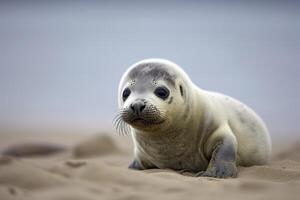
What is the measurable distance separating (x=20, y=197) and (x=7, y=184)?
1.05 feet

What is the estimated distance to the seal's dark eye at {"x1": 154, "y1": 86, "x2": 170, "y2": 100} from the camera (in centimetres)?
554

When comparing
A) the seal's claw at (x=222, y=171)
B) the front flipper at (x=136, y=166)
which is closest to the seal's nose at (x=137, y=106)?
the seal's claw at (x=222, y=171)

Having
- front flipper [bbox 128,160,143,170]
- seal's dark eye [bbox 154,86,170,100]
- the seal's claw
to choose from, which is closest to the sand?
the seal's claw

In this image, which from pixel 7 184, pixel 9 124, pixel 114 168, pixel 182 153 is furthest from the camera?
pixel 9 124

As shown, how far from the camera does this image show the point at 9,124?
60.0ft

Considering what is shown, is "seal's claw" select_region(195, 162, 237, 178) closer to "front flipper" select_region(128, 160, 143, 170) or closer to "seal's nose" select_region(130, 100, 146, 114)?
"seal's nose" select_region(130, 100, 146, 114)

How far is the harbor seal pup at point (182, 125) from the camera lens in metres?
5.38

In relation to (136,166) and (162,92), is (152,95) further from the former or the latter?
(136,166)

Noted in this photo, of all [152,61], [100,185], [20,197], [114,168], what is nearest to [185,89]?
[152,61]

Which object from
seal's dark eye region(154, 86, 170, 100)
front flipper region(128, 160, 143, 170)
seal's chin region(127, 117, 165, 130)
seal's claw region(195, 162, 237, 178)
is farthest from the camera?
front flipper region(128, 160, 143, 170)

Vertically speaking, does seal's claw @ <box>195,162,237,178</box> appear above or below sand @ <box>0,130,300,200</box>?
above

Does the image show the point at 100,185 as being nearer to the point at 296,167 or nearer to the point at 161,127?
the point at 161,127

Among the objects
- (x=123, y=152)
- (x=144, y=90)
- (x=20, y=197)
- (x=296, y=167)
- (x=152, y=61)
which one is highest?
(x=123, y=152)

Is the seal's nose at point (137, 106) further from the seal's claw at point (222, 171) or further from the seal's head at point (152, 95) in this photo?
the seal's claw at point (222, 171)
